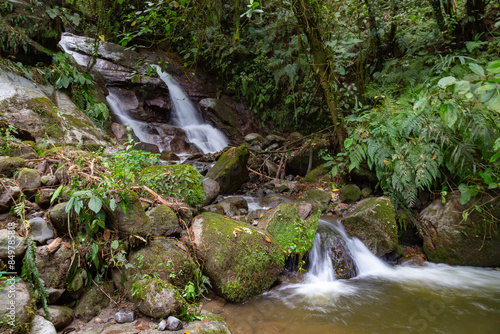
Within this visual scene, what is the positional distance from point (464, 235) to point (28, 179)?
220 inches

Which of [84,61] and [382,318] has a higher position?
[84,61]

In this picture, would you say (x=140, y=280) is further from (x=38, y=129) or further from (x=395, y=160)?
(x=395, y=160)

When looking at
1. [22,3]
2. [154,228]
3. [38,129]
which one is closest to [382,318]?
[154,228]

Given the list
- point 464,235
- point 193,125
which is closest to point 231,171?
point 464,235

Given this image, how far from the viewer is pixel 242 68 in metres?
11.7

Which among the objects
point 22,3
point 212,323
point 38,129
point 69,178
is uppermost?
point 22,3

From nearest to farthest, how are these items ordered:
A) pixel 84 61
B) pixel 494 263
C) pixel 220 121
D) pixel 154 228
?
pixel 154 228, pixel 494 263, pixel 84 61, pixel 220 121

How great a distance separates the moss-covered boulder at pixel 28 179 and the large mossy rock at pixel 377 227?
418 cm

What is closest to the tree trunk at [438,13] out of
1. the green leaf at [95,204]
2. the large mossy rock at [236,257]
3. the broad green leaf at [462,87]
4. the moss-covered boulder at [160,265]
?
the broad green leaf at [462,87]

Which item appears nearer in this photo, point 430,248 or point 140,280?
point 140,280

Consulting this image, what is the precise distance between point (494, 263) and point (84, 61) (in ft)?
41.6

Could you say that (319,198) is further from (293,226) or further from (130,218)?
(130,218)

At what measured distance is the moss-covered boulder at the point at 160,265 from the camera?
2.57 meters

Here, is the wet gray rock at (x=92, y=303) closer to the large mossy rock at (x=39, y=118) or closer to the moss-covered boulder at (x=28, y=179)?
the moss-covered boulder at (x=28, y=179)
